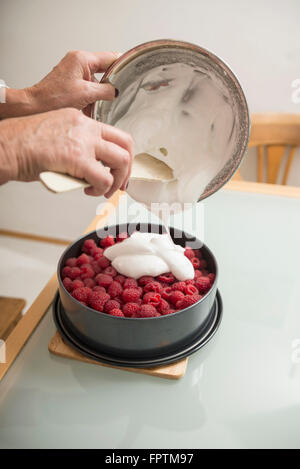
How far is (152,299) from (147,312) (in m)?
0.05

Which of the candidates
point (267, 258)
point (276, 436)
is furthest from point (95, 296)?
point (267, 258)

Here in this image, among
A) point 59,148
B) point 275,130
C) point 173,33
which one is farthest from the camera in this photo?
point 173,33

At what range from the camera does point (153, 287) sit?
2.57 feet

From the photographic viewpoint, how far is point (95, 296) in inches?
29.5

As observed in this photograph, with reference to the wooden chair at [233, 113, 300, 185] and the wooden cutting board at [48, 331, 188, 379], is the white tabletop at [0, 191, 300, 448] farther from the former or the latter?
the wooden chair at [233, 113, 300, 185]

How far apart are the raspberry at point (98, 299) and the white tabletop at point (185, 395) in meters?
0.11

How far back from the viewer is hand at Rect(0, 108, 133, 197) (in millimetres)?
587

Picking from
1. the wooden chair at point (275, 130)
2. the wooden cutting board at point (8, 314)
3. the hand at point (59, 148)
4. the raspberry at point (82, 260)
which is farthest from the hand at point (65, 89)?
the wooden chair at point (275, 130)

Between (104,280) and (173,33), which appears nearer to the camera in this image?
(104,280)

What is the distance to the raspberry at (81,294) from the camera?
2.48 feet

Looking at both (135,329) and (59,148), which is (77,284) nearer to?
(135,329)

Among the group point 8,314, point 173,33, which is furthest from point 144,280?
point 173,33

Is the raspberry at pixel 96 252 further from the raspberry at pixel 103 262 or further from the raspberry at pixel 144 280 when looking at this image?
the raspberry at pixel 144 280

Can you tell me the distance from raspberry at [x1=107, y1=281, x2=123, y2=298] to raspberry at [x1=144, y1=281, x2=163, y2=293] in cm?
5
